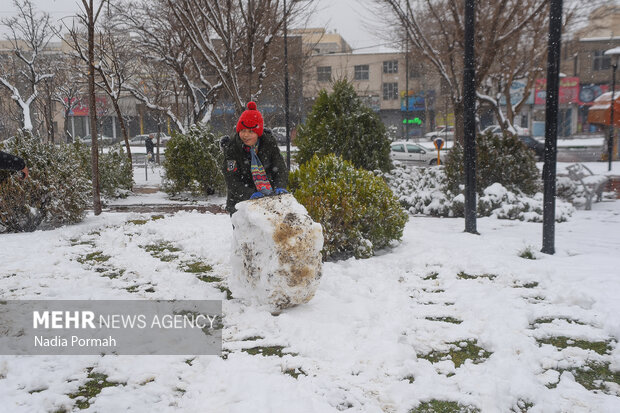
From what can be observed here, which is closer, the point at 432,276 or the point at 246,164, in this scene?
the point at 246,164

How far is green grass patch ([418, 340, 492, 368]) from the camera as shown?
136 inches

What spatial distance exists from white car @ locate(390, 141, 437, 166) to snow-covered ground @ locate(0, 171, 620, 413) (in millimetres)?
19309

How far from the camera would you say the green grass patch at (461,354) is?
3.46 m

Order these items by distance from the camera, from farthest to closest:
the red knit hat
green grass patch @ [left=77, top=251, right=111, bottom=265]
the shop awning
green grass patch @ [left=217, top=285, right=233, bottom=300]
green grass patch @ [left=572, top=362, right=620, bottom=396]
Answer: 1. the shop awning
2. green grass patch @ [left=77, top=251, right=111, bottom=265]
3. green grass patch @ [left=217, top=285, right=233, bottom=300]
4. the red knit hat
5. green grass patch @ [left=572, top=362, right=620, bottom=396]

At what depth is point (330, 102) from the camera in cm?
1082

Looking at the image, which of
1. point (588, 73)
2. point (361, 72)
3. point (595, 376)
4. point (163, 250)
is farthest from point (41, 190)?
point (361, 72)

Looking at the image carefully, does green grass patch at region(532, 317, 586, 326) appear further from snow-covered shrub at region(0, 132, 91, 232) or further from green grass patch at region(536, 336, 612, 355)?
snow-covered shrub at region(0, 132, 91, 232)

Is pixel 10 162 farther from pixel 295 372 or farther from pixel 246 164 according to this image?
pixel 295 372

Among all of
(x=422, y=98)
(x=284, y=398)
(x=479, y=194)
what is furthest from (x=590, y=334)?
(x=422, y=98)

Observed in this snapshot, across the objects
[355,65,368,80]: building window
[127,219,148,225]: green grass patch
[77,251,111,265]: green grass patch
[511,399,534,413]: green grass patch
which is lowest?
[511,399,534,413]: green grass patch

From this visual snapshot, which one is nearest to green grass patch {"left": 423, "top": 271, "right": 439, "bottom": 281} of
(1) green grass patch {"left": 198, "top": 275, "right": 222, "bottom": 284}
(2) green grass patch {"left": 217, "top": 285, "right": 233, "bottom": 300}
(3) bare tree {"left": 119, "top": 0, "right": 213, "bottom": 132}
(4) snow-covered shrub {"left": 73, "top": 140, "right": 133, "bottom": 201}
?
(2) green grass patch {"left": 217, "top": 285, "right": 233, "bottom": 300}

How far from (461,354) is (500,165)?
7.65 m

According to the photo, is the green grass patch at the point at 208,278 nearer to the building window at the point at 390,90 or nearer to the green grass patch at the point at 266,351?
the green grass patch at the point at 266,351

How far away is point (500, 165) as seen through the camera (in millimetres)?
10312
